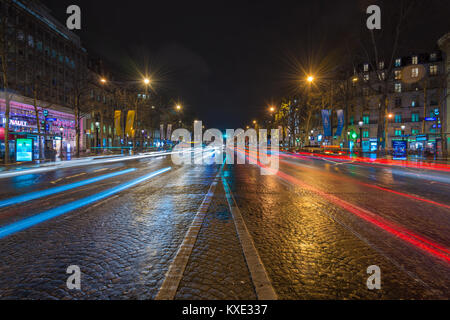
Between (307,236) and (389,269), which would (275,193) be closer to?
(307,236)

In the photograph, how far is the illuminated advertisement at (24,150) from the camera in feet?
68.7

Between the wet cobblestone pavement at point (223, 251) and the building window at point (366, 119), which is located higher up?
the building window at point (366, 119)

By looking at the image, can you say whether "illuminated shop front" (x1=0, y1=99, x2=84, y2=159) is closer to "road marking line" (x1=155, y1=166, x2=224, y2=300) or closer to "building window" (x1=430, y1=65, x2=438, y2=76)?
"road marking line" (x1=155, y1=166, x2=224, y2=300)

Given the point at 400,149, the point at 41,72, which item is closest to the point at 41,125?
the point at 41,72

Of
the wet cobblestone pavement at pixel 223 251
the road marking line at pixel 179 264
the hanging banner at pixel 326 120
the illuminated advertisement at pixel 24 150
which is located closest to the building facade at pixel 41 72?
the illuminated advertisement at pixel 24 150

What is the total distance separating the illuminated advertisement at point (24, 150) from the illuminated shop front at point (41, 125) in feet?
1.16

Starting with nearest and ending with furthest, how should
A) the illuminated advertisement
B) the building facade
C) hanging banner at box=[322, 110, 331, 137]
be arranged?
the illuminated advertisement → the building facade → hanging banner at box=[322, 110, 331, 137]

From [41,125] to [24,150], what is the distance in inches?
541

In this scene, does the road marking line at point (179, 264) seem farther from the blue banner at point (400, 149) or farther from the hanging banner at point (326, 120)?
the hanging banner at point (326, 120)

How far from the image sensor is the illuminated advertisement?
68.7 feet

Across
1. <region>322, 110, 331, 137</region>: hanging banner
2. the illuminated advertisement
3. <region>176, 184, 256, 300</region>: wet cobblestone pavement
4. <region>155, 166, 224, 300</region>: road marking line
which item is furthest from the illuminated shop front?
<region>322, 110, 331, 137</region>: hanging banner

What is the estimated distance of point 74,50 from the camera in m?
41.5

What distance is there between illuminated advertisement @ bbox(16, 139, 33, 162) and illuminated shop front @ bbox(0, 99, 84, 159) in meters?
0.35

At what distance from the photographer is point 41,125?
32344 millimetres
